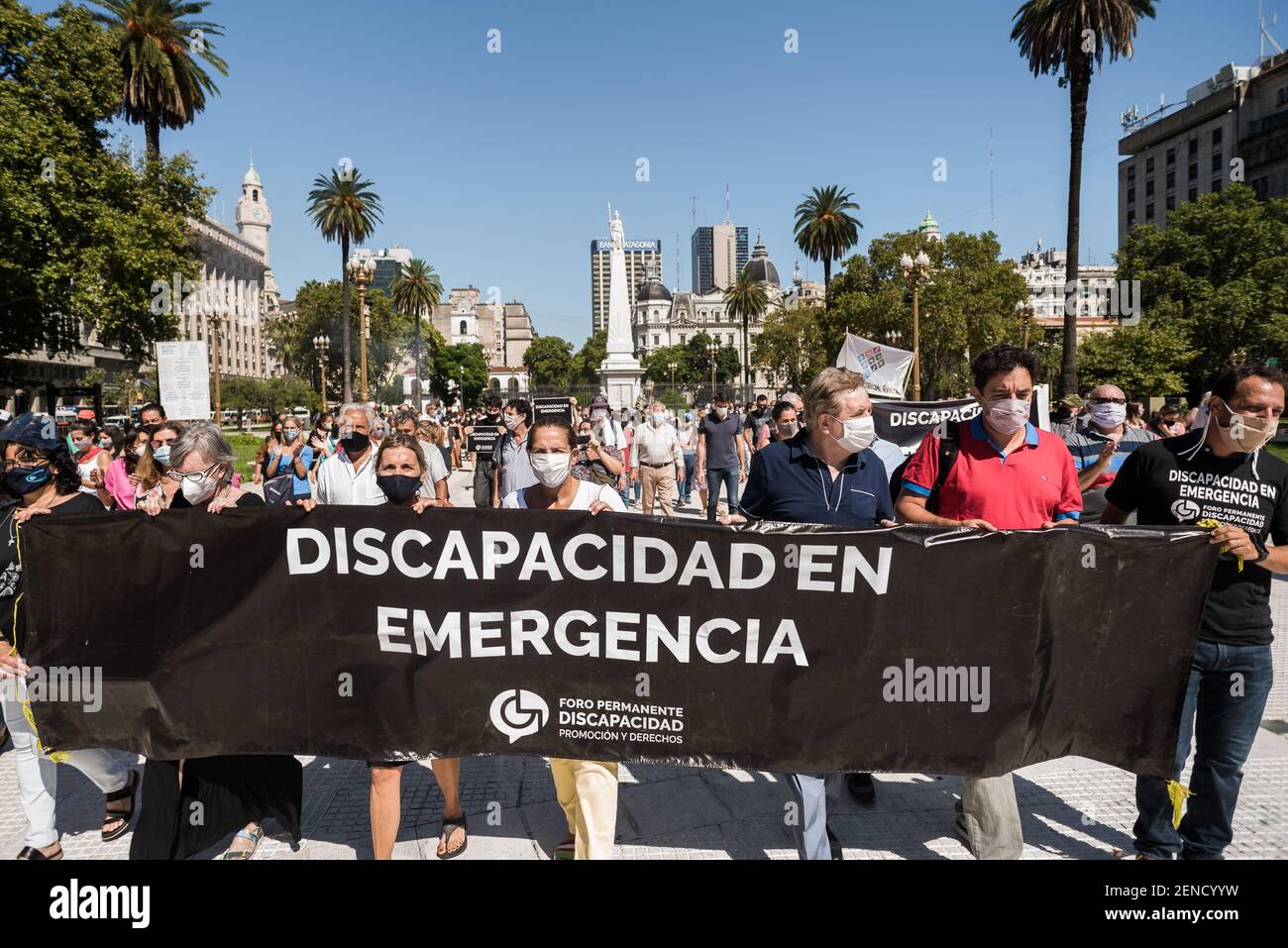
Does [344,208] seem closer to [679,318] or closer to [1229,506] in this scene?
[1229,506]

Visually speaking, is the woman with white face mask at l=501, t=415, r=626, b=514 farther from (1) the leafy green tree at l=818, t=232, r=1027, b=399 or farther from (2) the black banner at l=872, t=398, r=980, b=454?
(1) the leafy green tree at l=818, t=232, r=1027, b=399

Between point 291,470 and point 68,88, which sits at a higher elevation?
point 68,88

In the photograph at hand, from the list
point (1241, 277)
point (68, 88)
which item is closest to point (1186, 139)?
point (1241, 277)

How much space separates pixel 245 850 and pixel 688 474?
47.2 feet

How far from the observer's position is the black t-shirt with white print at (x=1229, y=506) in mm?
3371

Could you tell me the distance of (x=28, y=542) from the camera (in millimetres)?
3668

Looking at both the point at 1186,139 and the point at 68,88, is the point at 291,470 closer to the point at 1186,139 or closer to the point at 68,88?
the point at 68,88

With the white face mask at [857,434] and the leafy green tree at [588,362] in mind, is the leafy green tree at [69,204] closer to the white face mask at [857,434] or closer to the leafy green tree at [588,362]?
the white face mask at [857,434]

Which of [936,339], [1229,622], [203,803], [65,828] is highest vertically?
[936,339]

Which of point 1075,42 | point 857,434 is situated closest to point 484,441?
point 857,434

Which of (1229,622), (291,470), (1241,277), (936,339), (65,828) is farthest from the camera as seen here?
(936,339)

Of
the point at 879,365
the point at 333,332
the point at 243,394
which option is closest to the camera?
the point at 879,365

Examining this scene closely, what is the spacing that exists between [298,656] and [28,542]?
1329 millimetres

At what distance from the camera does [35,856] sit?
3.79 m
